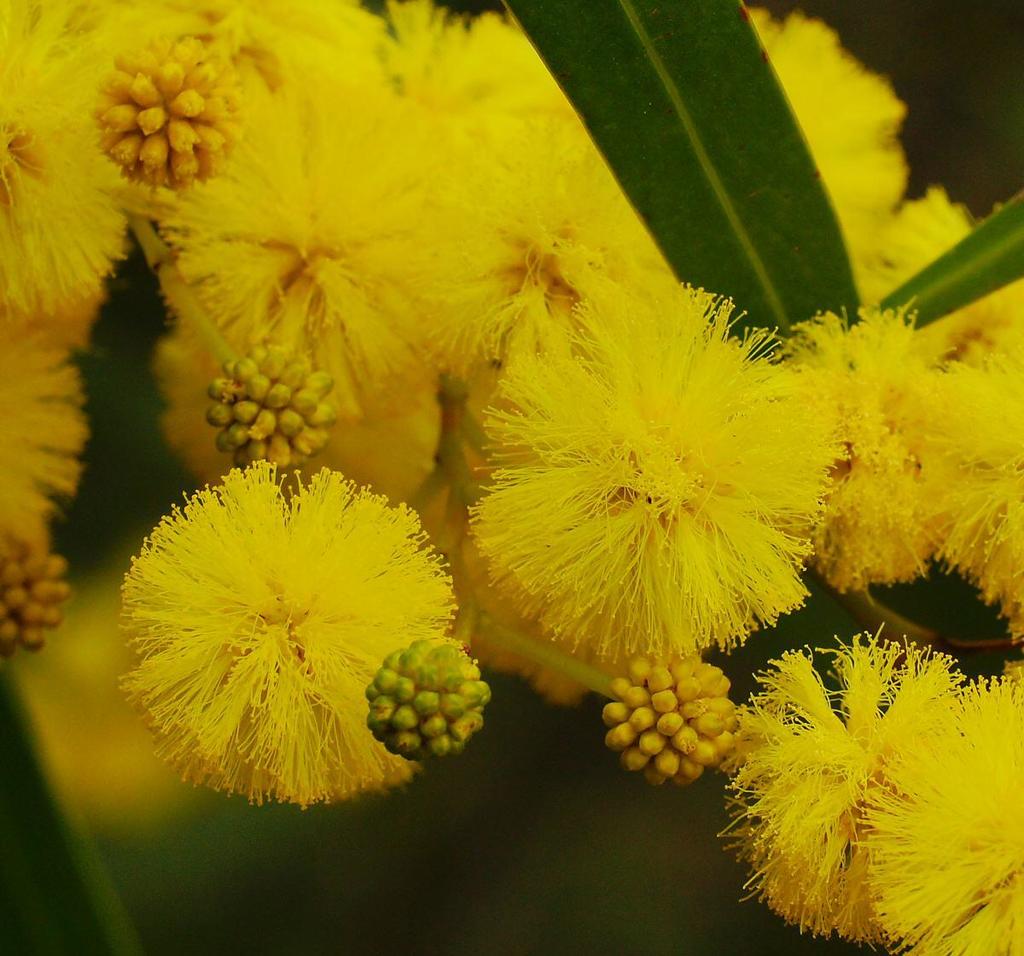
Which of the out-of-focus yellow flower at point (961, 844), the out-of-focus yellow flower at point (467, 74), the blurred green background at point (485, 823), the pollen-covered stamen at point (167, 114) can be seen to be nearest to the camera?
the out-of-focus yellow flower at point (961, 844)

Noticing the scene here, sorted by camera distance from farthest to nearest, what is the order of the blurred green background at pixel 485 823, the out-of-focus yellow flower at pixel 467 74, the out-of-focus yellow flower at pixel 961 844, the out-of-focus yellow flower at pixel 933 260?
the blurred green background at pixel 485 823 < the out-of-focus yellow flower at pixel 467 74 < the out-of-focus yellow flower at pixel 933 260 < the out-of-focus yellow flower at pixel 961 844

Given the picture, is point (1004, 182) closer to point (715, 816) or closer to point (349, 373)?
point (715, 816)

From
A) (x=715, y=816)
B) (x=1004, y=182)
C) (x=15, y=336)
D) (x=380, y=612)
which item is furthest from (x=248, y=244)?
(x=1004, y=182)

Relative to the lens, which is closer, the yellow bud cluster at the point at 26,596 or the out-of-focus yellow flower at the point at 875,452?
the out-of-focus yellow flower at the point at 875,452

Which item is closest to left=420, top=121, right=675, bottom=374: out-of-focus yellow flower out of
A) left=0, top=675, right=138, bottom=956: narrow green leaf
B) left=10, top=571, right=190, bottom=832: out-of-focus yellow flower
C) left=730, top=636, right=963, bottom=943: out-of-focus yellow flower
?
left=730, top=636, right=963, bottom=943: out-of-focus yellow flower

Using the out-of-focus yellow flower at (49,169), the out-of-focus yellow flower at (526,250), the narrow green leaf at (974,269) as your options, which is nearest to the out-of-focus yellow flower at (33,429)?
the out-of-focus yellow flower at (49,169)

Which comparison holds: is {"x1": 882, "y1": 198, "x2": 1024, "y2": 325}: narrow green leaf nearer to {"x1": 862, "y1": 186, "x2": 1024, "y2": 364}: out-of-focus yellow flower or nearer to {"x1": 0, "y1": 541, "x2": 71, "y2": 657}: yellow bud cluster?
{"x1": 862, "y1": 186, "x2": 1024, "y2": 364}: out-of-focus yellow flower

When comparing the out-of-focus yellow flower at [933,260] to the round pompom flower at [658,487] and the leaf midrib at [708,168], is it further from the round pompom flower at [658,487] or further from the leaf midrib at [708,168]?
the round pompom flower at [658,487]
